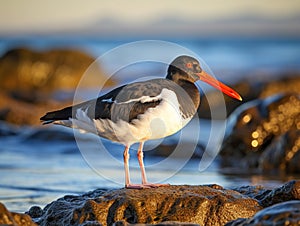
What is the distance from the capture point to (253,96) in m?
15.9

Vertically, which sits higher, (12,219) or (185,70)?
(185,70)

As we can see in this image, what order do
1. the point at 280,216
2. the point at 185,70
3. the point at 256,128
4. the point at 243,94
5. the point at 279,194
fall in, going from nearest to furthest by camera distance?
the point at 280,216 < the point at 279,194 < the point at 185,70 < the point at 256,128 < the point at 243,94

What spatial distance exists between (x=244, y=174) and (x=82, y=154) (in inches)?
113

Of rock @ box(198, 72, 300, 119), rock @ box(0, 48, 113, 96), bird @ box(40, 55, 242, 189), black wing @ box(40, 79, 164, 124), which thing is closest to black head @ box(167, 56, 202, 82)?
bird @ box(40, 55, 242, 189)

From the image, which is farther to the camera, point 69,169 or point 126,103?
point 69,169

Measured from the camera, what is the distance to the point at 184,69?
22.0ft

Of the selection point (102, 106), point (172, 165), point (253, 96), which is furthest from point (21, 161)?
point (253, 96)

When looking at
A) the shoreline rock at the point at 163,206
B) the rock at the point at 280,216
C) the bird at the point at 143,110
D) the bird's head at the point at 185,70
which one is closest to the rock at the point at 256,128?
A: the bird's head at the point at 185,70

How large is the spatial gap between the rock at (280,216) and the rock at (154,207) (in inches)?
37.3

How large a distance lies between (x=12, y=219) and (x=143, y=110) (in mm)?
1856

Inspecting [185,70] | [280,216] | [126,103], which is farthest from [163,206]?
[185,70]

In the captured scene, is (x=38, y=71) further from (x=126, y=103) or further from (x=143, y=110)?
(x=143, y=110)

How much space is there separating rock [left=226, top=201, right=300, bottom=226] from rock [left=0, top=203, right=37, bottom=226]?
1601mm

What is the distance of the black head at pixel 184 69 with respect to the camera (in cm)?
667
